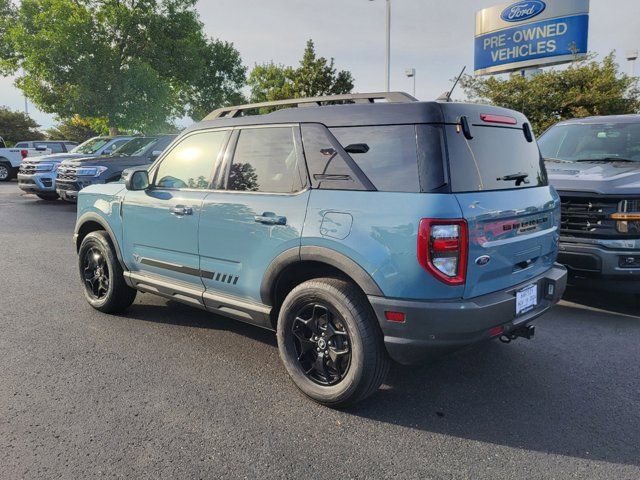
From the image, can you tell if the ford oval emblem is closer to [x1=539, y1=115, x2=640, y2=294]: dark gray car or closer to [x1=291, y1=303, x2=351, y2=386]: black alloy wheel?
[x1=291, y1=303, x2=351, y2=386]: black alloy wheel

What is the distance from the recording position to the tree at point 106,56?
22656 mm

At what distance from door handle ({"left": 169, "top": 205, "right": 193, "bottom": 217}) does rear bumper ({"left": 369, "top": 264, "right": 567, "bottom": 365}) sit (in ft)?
5.65

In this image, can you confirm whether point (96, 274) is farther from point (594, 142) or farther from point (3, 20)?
point (3, 20)

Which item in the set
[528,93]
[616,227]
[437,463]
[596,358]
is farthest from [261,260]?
[528,93]

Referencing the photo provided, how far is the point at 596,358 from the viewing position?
380 centimetres

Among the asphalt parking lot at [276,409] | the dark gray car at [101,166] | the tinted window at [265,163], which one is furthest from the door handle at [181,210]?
the dark gray car at [101,166]

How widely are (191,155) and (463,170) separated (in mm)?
2257

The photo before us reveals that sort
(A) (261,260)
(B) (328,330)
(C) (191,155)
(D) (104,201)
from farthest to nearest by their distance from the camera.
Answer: (D) (104,201), (C) (191,155), (A) (261,260), (B) (328,330)

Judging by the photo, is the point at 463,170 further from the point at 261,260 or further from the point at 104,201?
the point at 104,201

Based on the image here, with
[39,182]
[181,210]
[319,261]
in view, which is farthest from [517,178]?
[39,182]

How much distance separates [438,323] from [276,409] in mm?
1154

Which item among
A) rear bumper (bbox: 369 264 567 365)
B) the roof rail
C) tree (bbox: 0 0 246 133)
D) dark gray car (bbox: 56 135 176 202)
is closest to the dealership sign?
tree (bbox: 0 0 246 133)

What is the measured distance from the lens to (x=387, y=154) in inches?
113

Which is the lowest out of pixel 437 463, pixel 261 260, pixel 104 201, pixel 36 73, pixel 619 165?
pixel 437 463
